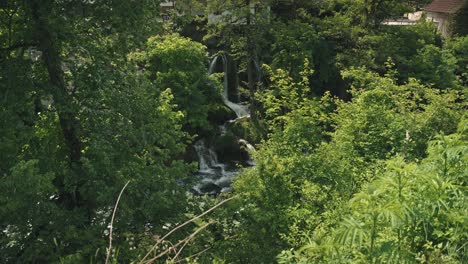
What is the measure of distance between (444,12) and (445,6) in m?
1.06

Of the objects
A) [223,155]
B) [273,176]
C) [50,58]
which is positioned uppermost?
[50,58]

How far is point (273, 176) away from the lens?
8.59 meters

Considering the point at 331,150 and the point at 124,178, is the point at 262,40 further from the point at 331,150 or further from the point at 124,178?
the point at 124,178

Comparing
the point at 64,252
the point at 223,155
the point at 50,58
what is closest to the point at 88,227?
the point at 64,252

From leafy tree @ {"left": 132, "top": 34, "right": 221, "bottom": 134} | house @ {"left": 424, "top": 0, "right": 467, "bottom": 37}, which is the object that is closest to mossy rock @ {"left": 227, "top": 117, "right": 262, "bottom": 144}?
leafy tree @ {"left": 132, "top": 34, "right": 221, "bottom": 134}

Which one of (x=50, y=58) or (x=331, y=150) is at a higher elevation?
(x=50, y=58)

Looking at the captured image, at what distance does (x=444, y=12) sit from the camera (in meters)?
31.3

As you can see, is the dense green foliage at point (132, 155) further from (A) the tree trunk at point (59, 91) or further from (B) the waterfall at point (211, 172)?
(B) the waterfall at point (211, 172)

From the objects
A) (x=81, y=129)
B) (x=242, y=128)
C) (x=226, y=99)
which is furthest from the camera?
(x=226, y=99)

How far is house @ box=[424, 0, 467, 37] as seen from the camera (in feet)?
97.5

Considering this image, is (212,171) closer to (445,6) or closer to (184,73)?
(184,73)

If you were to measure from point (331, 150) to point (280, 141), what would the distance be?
3.74ft

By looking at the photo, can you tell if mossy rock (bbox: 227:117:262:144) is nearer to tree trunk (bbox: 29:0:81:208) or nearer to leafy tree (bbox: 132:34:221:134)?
leafy tree (bbox: 132:34:221:134)

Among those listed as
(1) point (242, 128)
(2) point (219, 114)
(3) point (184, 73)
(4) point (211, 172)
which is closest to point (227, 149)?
(1) point (242, 128)
